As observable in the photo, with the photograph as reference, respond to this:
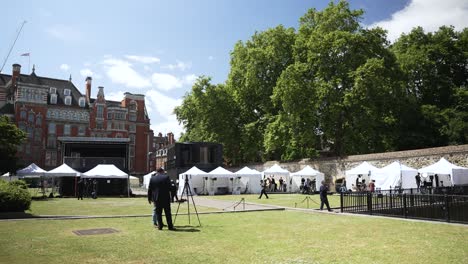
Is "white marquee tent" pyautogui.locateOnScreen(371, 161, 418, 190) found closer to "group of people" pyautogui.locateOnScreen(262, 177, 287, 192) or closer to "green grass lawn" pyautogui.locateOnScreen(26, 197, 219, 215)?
"group of people" pyautogui.locateOnScreen(262, 177, 287, 192)

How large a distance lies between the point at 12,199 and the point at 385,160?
2920 centimetres

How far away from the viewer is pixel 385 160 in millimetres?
33562

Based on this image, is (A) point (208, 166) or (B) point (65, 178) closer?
(B) point (65, 178)

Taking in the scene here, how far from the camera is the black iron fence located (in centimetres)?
1395

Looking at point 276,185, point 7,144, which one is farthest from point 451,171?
point 7,144

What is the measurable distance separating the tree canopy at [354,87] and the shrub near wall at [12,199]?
27.6 m

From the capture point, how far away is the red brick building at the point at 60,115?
66.3m

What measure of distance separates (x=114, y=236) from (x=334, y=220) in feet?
26.4

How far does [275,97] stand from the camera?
132 ft

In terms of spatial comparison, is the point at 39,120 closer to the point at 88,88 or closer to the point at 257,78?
the point at 88,88

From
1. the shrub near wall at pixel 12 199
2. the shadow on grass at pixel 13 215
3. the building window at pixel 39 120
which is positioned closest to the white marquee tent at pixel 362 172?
the shrub near wall at pixel 12 199

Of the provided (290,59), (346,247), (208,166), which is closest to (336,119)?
(290,59)

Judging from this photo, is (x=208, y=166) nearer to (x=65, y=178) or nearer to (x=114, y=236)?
(x=65, y=178)

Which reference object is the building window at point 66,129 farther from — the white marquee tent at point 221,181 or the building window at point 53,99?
the white marquee tent at point 221,181
